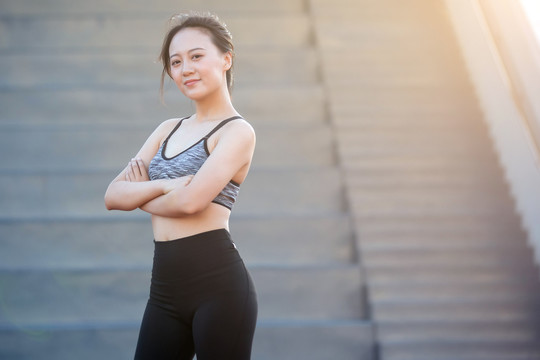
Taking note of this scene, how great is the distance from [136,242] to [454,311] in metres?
1.61

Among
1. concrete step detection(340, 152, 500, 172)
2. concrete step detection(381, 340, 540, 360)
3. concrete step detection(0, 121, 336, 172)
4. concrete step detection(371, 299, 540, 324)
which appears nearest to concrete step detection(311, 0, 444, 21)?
concrete step detection(0, 121, 336, 172)

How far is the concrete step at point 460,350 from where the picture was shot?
10.1ft

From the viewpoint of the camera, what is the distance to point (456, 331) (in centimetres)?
316

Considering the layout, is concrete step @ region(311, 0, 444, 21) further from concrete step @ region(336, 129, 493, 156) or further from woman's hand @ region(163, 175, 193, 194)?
woman's hand @ region(163, 175, 193, 194)

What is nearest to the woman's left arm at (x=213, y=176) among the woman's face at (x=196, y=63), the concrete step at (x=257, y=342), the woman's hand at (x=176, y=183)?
the woman's hand at (x=176, y=183)

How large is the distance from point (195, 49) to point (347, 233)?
6.53 feet

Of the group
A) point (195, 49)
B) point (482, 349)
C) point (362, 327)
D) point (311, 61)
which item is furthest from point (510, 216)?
point (195, 49)

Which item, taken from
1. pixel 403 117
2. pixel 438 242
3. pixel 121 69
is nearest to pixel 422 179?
pixel 438 242

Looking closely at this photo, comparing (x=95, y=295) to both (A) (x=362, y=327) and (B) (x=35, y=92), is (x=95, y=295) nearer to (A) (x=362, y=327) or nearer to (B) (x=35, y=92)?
(A) (x=362, y=327)

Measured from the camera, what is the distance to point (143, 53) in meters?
4.70

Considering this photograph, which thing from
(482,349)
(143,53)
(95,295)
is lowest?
(482,349)

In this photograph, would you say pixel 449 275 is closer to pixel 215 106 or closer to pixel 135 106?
pixel 215 106

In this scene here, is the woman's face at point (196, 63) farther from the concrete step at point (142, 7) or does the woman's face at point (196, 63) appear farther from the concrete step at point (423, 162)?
the concrete step at point (142, 7)

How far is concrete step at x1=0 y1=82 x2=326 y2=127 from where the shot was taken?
167 inches
